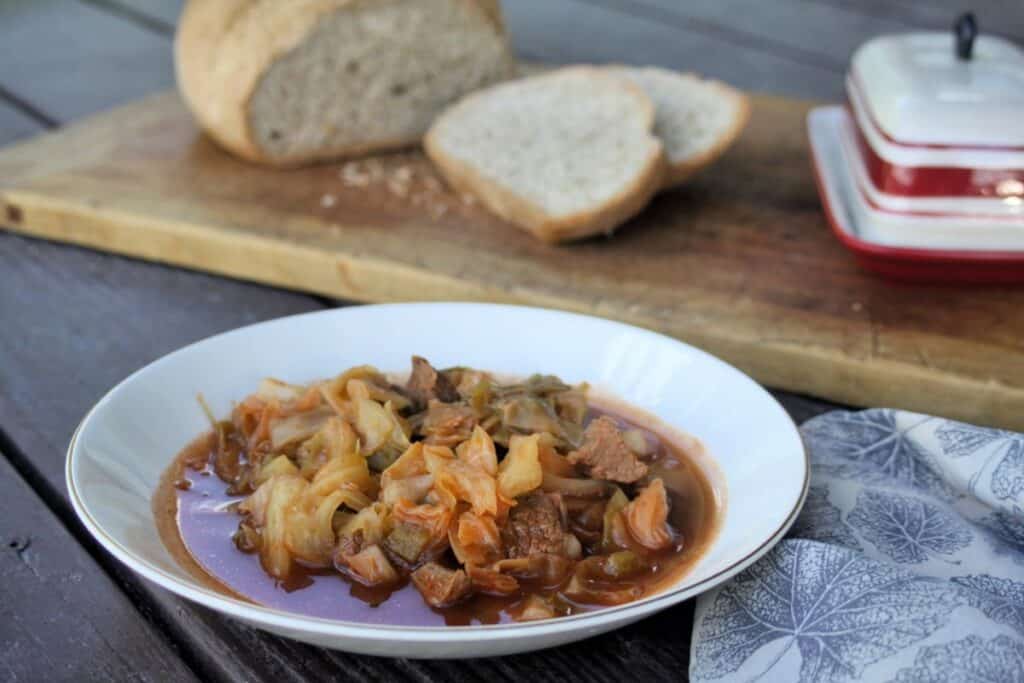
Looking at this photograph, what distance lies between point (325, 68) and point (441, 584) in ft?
6.91

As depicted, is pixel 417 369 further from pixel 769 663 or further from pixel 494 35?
pixel 494 35

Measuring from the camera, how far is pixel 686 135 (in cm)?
298

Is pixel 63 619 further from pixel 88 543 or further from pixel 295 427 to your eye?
pixel 295 427

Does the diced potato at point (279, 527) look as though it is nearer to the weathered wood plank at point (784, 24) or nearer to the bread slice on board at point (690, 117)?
the bread slice on board at point (690, 117)

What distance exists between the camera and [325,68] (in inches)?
125

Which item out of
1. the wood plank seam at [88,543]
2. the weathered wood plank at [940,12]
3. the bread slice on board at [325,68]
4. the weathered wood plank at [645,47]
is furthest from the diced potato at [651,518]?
the weathered wood plank at [940,12]

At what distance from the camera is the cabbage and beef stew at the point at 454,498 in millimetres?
1444

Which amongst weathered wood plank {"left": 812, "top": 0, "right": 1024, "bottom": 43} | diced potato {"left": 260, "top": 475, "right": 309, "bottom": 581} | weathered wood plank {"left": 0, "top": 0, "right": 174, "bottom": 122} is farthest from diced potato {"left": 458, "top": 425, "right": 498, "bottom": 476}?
weathered wood plank {"left": 812, "top": 0, "right": 1024, "bottom": 43}

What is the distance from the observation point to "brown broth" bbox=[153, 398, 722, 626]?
1.41 m

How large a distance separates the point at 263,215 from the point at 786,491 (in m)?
1.73

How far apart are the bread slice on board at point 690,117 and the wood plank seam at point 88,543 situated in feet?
5.37

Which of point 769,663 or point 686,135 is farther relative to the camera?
point 686,135

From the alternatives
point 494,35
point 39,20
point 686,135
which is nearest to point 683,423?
point 686,135

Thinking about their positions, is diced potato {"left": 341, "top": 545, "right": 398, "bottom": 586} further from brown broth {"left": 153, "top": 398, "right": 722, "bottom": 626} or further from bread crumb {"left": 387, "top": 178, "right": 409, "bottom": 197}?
bread crumb {"left": 387, "top": 178, "right": 409, "bottom": 197}
